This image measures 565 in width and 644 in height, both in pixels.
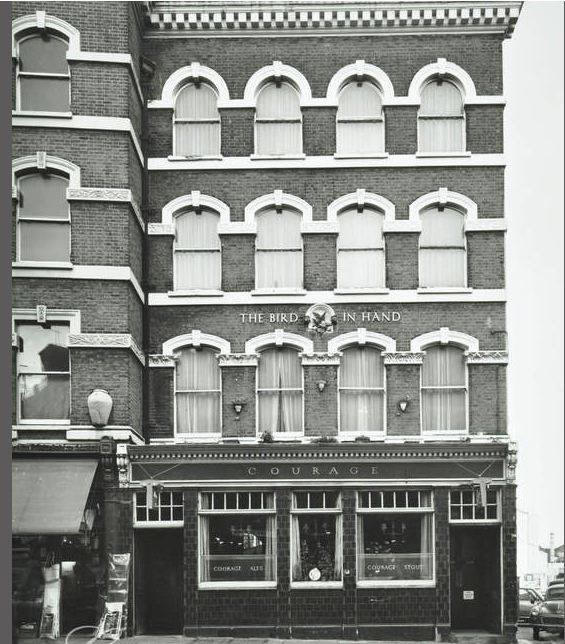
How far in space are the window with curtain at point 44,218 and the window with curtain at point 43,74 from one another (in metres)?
1.50

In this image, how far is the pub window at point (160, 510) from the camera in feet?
82.0

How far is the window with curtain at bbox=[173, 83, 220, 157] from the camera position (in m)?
26.7

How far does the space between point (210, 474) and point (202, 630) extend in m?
3.19

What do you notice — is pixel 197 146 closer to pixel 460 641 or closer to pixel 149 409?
pixel 149 409

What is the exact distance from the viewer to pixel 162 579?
25.5m

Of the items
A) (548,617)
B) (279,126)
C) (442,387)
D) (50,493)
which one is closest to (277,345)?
(442,387)

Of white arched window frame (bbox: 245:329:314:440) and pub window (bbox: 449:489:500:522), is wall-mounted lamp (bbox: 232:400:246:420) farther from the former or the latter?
pub window (bbox: 449:489:500:522)

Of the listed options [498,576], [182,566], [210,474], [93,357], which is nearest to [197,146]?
[93,357]

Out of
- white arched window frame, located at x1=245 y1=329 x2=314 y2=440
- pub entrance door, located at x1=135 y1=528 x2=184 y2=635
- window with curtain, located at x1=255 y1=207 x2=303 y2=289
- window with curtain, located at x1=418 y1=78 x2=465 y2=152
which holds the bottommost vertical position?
pub entrance door, located at x1=135 y1=528 x2=184 y2=635

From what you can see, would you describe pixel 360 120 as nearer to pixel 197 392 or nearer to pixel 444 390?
pixel 444 390

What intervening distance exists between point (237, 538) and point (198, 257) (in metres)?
6.24

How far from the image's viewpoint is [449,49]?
26.8m

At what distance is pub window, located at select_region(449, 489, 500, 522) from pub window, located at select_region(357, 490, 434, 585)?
527 mm

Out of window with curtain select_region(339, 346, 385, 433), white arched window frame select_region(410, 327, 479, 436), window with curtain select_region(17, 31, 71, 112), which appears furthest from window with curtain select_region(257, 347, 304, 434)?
window with curtain select_region(17, 31, 71, 112)
